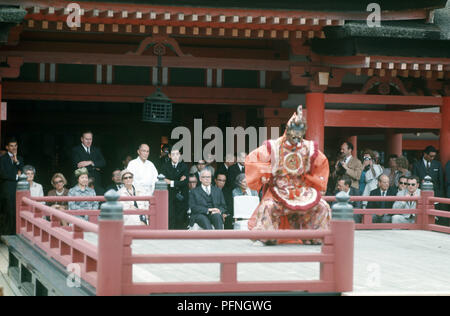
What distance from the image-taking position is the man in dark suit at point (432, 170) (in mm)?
13586

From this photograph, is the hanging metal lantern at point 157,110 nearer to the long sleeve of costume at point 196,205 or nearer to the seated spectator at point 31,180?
the long sleeve of costume at point 196,205

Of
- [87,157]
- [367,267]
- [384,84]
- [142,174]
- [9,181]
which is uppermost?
[384,84]

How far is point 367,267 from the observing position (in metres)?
7.95

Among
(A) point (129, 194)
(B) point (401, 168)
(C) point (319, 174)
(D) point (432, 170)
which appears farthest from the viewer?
(B) point (401, 168)

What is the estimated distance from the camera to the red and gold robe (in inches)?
375

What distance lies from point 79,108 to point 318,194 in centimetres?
838

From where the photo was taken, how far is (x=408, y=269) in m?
7.98

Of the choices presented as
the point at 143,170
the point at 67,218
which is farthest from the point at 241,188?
the point at 67,218

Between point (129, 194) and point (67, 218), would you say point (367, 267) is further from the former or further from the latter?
point (129, 194)

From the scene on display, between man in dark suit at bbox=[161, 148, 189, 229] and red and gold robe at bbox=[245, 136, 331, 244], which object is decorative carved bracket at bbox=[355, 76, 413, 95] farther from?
red and gold robe at bbox=[245, 136, 331, 244]

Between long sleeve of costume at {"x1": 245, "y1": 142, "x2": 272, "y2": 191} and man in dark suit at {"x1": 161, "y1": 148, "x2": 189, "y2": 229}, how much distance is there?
2.63 metres

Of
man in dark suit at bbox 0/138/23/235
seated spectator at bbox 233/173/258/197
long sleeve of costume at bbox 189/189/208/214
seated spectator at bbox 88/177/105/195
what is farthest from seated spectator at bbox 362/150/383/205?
man in dark suit at bbox 0/138/23/235

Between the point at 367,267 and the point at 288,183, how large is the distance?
1.95 meters
